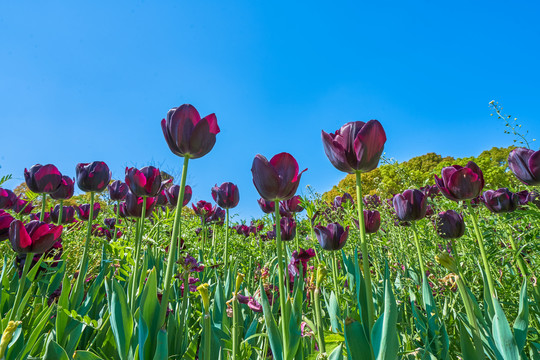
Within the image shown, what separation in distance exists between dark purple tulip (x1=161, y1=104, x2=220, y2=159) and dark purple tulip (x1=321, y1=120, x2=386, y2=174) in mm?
360

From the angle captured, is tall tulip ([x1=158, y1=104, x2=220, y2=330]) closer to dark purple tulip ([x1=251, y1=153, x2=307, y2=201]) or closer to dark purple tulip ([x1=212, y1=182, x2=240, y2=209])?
dark purple tulip ([x1=251, y1=153, x2=307, y2=201])

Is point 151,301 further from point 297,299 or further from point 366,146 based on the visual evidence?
point 366,146

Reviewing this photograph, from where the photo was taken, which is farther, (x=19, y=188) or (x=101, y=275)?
(x=19, y=188)

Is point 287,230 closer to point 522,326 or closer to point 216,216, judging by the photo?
point 216,216

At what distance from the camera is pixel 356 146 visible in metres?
0.88

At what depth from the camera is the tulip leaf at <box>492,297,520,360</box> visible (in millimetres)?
957

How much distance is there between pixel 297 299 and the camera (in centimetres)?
127

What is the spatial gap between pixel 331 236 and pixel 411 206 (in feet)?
1.35

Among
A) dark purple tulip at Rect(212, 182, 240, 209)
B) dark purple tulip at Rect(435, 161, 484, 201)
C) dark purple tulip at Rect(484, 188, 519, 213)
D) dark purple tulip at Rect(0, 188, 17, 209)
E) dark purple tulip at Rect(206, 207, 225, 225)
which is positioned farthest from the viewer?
dark purple tulip at Rect(206, 207, 225, 225)

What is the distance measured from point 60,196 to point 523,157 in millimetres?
2754

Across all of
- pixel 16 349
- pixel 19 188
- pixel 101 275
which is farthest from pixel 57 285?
pixel 19 188

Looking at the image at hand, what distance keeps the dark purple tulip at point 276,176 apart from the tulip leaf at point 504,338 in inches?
29.4

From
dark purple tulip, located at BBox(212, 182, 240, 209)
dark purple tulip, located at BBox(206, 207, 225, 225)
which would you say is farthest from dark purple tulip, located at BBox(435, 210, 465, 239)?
dark purple tulip, located at BBox(206, 207, 225, 225)

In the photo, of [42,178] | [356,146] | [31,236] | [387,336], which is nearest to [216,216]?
[42,178]
